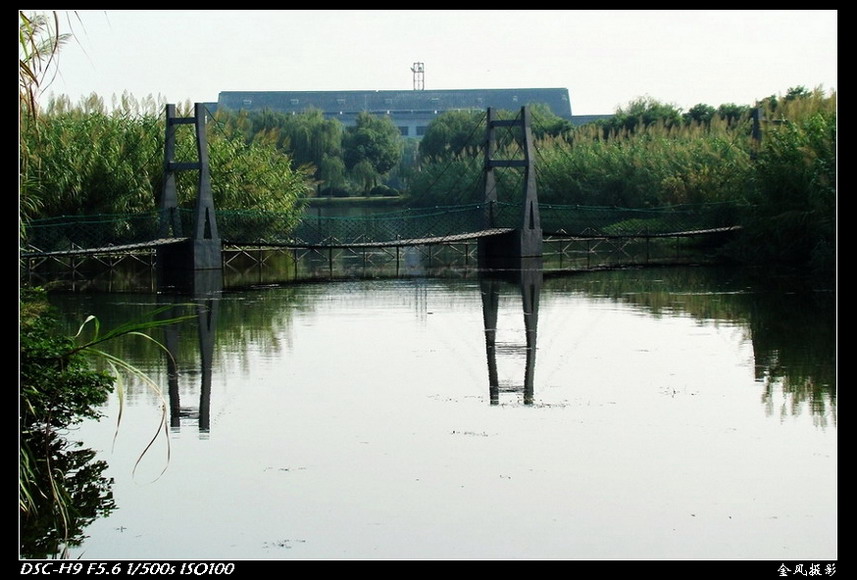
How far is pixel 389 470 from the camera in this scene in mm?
7047

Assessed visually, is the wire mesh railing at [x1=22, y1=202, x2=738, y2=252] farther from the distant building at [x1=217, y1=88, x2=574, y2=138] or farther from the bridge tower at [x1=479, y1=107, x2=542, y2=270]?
the distant building at [x1=217, y1=88, x2=574, y2=138]

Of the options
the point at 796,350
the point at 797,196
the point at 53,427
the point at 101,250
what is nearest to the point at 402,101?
the point at 797,196

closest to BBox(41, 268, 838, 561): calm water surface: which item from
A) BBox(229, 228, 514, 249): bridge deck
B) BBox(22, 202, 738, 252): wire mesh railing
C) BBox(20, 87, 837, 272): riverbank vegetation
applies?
BBox(20, 87, 837, 272): riverbank vegetation

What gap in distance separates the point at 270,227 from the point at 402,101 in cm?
5951

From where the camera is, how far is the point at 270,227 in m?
28.1

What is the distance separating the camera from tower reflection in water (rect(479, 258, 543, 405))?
998cm

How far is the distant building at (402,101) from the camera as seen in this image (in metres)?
84.0

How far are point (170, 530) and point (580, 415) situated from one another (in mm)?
Answer: 3416

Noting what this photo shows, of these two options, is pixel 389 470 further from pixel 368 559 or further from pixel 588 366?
pixel 588 366

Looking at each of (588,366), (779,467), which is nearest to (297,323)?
(588,366)

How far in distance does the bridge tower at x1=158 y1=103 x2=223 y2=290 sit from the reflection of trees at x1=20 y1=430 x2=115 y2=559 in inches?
608

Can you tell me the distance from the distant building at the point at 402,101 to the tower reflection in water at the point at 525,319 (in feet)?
194

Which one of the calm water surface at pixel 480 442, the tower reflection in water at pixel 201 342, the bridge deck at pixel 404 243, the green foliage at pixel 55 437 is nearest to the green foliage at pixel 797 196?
the bridge deck at pixel 404 243
